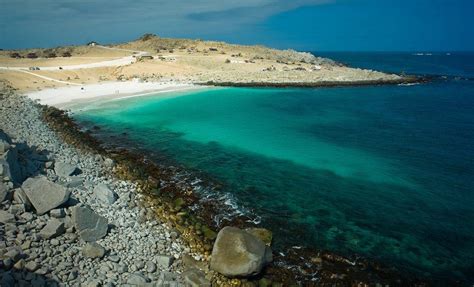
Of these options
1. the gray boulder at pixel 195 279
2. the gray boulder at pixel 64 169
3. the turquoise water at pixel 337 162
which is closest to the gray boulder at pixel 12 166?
the gray boulder at pixel 64 169

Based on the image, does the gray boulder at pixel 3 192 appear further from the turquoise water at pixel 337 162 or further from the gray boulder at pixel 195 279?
the turquoise water at pixel 337 162

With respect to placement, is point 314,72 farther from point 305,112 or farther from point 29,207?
point 29,207

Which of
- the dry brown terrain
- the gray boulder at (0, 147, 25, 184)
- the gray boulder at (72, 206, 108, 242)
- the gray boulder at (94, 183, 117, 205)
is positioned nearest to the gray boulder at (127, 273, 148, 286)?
the gray boulder at (72, 206, 108, 242)

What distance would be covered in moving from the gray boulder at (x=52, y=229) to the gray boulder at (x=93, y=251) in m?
1.06

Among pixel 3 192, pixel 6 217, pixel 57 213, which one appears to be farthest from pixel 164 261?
pixel 3 192

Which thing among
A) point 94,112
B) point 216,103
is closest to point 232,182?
point 94,112

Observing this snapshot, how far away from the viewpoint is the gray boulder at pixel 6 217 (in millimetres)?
10598

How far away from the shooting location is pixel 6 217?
35.1ft

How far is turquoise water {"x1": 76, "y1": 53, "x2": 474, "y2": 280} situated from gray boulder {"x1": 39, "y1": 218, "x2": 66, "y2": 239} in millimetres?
7318

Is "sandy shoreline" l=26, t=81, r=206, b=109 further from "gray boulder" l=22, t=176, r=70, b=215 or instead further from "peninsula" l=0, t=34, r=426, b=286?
"gray boulder" l=22, t=176, r=70, b=215

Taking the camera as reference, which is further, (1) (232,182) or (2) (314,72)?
(2) (314,72)

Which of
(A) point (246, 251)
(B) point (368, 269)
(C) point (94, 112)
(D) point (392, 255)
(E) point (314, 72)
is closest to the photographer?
(A) point (246, 251)

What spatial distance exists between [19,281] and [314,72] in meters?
65.2

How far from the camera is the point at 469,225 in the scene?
1428 centimetres
